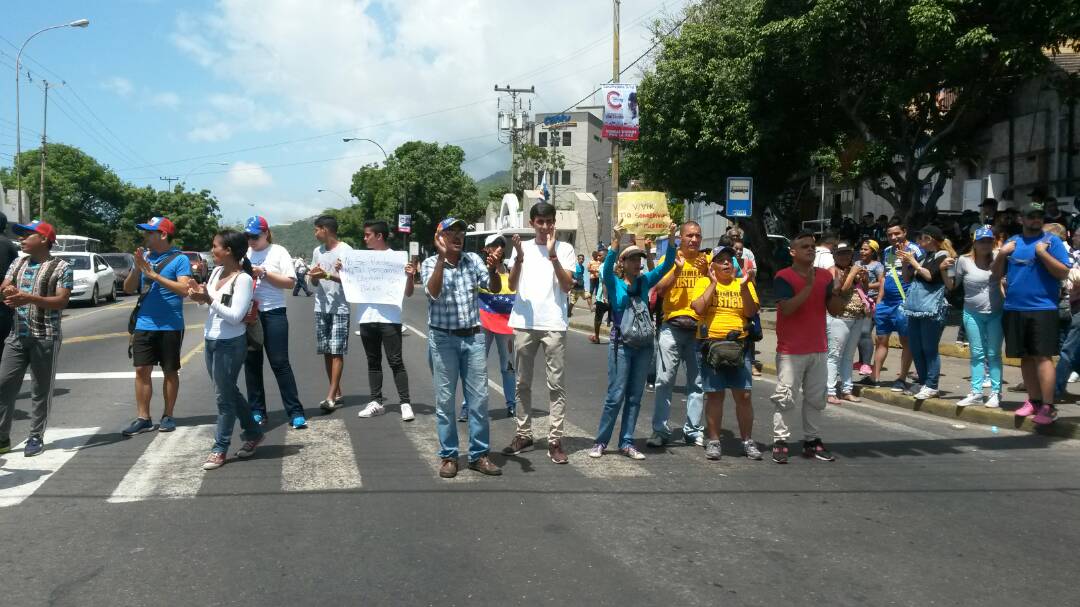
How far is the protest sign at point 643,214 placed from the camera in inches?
287

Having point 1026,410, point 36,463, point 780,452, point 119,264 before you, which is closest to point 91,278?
point 119,264

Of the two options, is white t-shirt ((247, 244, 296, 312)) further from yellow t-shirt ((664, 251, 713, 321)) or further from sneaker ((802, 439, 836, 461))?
sneaker ((802, 439, 836, 461))

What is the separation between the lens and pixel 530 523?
16.9 ft

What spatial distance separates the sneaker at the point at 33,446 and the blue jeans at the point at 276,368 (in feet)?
5.60

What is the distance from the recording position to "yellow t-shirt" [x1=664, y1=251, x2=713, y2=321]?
714cm

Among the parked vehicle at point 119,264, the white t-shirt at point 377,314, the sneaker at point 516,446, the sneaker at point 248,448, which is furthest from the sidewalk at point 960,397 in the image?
the parked vehicle at point 119,264

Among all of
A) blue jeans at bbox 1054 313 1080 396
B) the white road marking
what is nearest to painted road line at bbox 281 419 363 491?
the white road marking

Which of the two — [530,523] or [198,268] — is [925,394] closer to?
[530,523]

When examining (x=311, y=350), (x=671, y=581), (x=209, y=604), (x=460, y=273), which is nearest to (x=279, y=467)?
(x=460, y=273)

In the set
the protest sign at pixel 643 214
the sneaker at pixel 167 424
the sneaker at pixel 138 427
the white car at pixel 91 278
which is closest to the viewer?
the protest sign at pixel 643 214

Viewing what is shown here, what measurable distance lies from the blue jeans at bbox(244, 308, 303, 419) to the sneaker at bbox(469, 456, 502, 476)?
2.35 m

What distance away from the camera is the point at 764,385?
11.7 meters

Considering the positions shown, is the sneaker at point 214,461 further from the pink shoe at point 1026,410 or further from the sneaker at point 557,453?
the pink shoe at point 1026,410

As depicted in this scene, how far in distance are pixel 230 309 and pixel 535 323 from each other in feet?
7.26
